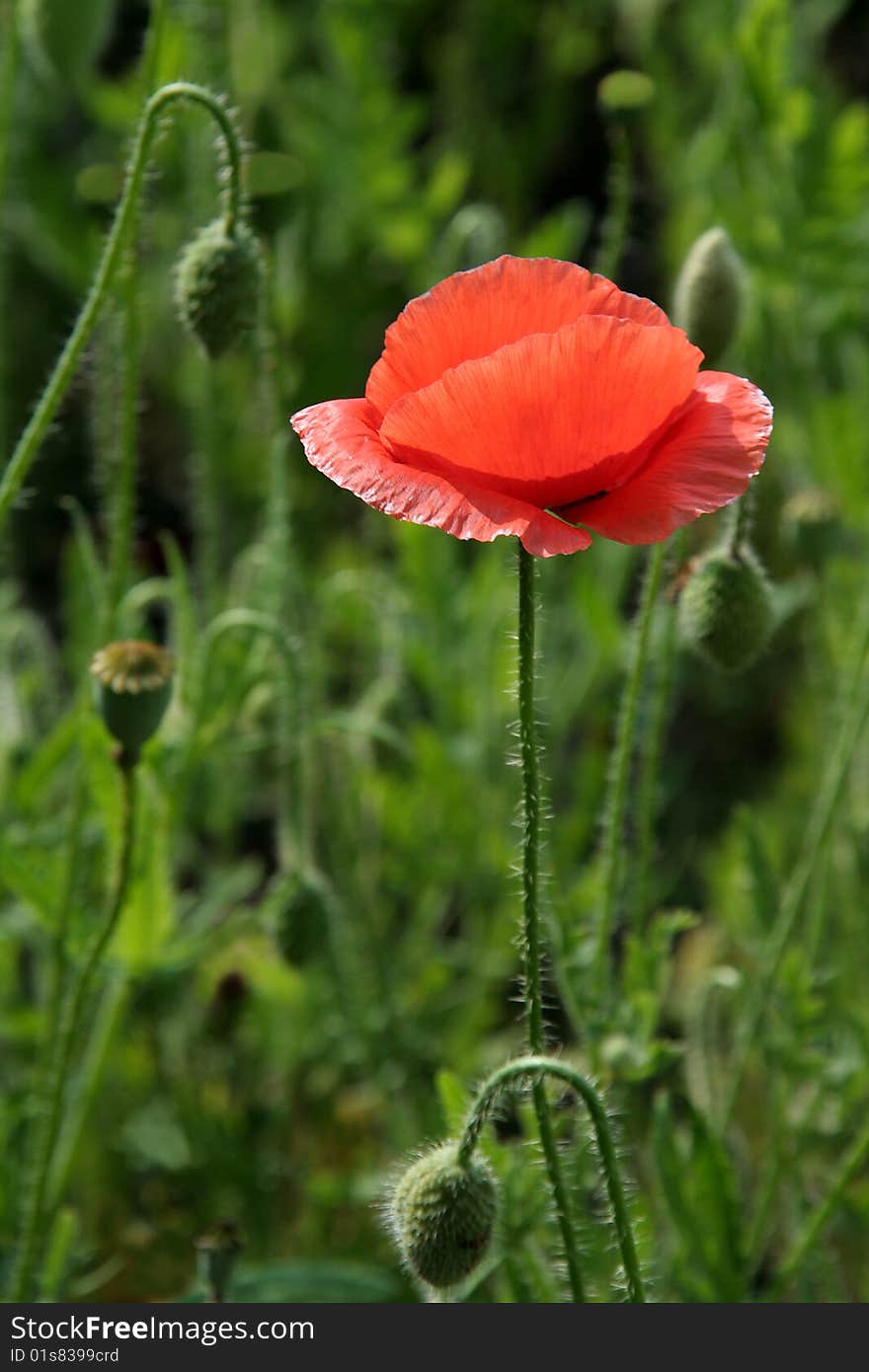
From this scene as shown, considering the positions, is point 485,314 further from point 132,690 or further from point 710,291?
point 710,291

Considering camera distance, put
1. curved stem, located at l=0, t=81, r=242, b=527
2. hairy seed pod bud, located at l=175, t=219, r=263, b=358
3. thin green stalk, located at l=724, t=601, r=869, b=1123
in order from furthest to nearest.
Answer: thin green stalk, located at l=724, t=601, r=869, b=1123, hairy seed pod bud, located at l=175, t=219, r=263, b=358, curved stem, located at l=0, t=81, r=242, b=527

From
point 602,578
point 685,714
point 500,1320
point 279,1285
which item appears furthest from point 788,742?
point 500,1320

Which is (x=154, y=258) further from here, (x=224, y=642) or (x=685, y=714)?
(x=224, y=642)

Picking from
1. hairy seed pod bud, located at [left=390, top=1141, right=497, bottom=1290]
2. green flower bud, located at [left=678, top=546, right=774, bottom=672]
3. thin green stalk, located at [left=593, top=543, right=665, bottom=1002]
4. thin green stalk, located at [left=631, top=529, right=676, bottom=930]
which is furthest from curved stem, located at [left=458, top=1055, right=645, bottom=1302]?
thin green stalk, located at [left=631, top=529, right=676, bottom=930]

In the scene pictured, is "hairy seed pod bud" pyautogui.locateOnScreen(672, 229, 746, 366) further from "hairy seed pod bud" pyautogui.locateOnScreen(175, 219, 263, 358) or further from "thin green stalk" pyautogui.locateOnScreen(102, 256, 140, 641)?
"thin green stalk" pyautogui.locateOnScreen(102, 256, 140, 641)

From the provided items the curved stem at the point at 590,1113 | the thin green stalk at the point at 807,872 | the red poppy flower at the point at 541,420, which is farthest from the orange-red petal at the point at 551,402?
the thin green stalk at the point at 807,872

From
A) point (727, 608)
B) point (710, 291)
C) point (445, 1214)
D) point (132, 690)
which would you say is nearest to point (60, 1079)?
point (132, 690)

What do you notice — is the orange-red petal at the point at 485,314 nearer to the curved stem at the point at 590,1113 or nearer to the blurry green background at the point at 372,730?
the curved stem at the point at 590,1113
